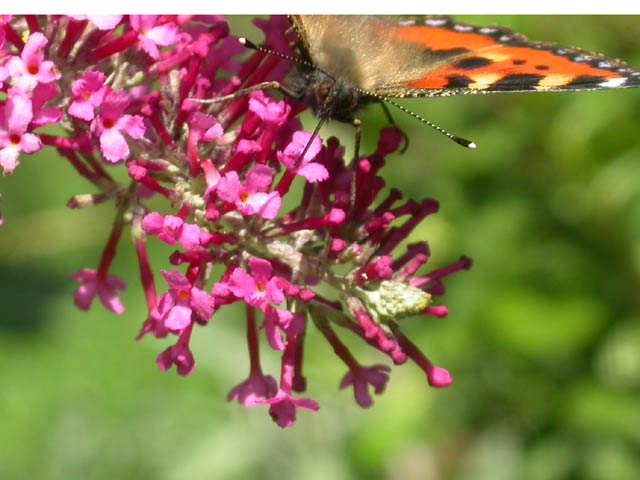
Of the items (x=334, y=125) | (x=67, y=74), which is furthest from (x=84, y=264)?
(x=67, y=74)

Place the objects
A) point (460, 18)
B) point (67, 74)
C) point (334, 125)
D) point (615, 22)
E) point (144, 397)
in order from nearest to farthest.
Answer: point (67, 74) < point (460, 18) < point (615, 22) < point (334, 125) < point (144, 397)

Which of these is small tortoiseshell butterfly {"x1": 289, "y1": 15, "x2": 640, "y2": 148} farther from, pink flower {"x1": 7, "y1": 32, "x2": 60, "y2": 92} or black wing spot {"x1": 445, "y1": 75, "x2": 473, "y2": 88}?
pink flower {"x1": 7, "y1": 32, "x2": 60, "y2": 92}

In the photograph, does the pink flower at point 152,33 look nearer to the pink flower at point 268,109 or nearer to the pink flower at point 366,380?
the pink flower at point 268,109

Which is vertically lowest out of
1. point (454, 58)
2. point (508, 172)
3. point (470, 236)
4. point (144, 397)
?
point (144, 397)

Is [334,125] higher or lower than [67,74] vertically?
lower

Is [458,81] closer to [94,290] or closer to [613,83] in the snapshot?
[613,83]

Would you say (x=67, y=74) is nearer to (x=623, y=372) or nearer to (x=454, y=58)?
(x=454, y=58)
